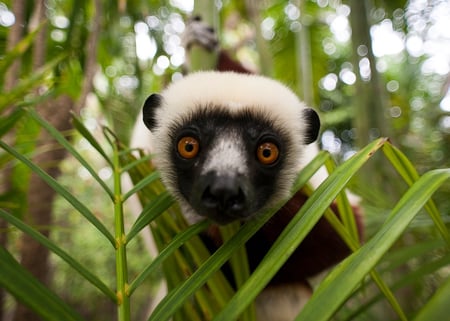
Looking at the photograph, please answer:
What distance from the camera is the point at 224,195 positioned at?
92 centimetres

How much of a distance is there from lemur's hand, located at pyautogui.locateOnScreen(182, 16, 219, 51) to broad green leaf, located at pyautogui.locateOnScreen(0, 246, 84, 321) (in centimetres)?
143

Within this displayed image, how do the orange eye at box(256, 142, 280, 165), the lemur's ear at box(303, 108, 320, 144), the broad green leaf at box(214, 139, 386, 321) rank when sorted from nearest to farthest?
1. the broad green leaf at box(214, 139, 386, 321)
2. the orange eye at box(256, 142, 280, 165)
3. the lemur's ear at box(303, 108, 320, 144)

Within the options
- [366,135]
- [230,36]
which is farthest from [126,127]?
[230,36]

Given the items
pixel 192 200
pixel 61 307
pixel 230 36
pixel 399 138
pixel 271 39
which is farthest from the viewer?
pixel 230 36

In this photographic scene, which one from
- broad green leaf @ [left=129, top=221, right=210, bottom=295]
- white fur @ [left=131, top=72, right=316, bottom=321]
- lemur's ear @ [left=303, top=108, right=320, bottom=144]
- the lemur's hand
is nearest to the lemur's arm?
the lemur's hand

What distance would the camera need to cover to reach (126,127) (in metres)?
2.79

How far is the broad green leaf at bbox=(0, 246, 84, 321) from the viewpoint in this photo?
521 millimetres

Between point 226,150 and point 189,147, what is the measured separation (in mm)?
132

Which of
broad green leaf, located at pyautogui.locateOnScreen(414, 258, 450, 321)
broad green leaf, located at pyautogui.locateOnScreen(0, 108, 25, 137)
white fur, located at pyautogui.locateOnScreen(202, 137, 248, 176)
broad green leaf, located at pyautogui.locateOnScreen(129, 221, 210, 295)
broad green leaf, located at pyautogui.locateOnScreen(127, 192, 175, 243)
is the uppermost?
broad green leaf, located at pyautogui.locateOnScreen(0, 108, 25, 137)

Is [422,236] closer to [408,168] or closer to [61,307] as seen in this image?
[408,168]

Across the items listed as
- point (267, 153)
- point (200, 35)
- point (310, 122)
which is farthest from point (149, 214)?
point (200, 35)

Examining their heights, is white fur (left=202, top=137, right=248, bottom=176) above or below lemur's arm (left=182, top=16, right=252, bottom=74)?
below

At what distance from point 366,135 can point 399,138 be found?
706mm

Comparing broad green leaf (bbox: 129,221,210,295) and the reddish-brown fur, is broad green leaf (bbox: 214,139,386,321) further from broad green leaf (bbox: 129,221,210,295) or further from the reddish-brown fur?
the reddish-brown fur
